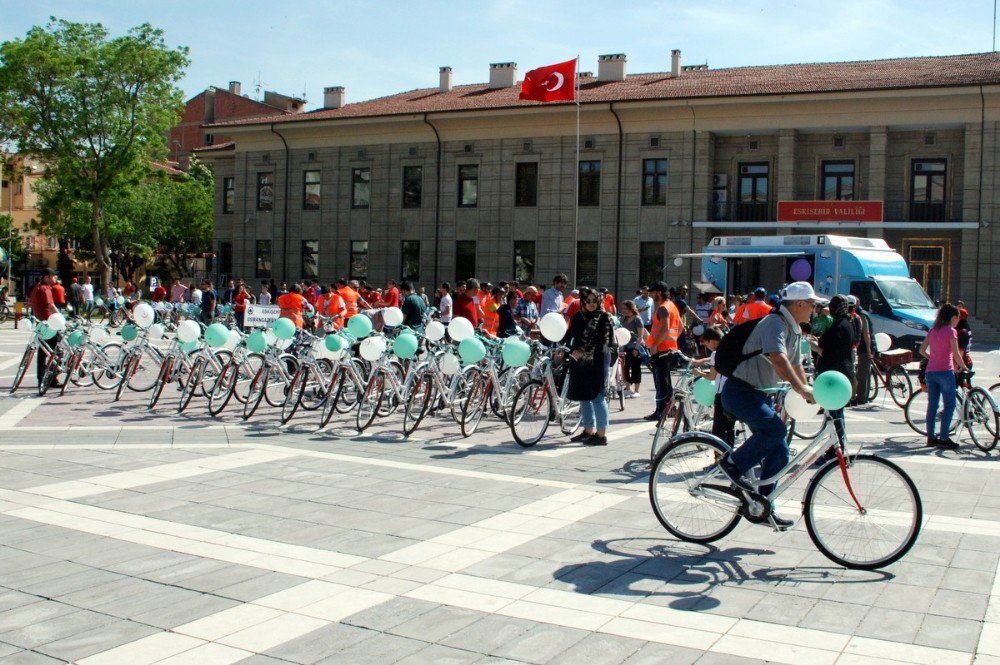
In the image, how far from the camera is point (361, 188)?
46000 mm

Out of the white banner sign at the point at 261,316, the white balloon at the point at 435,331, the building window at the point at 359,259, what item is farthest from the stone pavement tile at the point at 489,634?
the building window at the point at 359,259

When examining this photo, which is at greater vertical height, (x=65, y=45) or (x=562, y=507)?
(x=65, y=45)

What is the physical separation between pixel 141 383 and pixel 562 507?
10.5 metres

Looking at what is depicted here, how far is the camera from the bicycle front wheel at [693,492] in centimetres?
703

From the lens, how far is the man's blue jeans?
22.6 ft

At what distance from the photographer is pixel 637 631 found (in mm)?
5391

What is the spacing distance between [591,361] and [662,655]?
21.3 ft

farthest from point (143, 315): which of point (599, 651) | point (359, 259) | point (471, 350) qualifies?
point (359, 259)

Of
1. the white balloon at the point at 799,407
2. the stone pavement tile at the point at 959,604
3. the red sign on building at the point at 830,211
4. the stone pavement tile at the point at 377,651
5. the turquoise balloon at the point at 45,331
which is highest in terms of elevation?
the red sign on building at the point at 830,211

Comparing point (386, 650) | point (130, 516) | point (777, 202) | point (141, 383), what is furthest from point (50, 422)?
point (777, 202)

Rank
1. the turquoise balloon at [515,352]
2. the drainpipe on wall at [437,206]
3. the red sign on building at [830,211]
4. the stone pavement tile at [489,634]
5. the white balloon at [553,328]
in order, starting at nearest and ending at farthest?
the stone pavement tile at [489,634], the turquoise balloon at [515,352], the white balloon at [553,328], the red sign on building at [830,211], the drainpipe on wall at [437,206]

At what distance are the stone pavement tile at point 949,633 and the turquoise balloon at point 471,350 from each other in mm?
7067

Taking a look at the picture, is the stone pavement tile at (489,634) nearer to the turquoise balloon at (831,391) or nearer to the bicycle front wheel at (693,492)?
the bicycle front wheel at (693,492)

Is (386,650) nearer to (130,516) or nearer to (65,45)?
(130,516)
